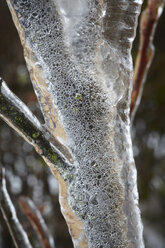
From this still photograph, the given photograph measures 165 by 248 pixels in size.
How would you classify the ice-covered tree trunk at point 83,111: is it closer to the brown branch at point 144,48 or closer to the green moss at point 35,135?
the green moss at point 35,135

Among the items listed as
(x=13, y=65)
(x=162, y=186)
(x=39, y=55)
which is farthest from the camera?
(x=162, y=186)

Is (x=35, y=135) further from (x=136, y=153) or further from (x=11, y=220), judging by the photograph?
(x=136, y=153)

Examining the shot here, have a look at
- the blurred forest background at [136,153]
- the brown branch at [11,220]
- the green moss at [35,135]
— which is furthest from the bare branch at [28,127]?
the blurred forest background at [136,153]

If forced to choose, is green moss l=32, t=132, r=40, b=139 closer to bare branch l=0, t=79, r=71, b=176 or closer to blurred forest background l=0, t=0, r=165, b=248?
bare branch l=0, t=79, r=71, b=176

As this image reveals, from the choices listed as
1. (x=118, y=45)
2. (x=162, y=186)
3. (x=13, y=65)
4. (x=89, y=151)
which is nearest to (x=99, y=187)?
(x=89, y=151)

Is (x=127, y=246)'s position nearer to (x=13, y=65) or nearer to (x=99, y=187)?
(x=99, y=187)

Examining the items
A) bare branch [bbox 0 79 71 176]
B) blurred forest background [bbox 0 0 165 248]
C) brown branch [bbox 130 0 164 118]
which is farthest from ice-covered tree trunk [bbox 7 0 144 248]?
blurred forest background [bbox 0 0 165 248]
